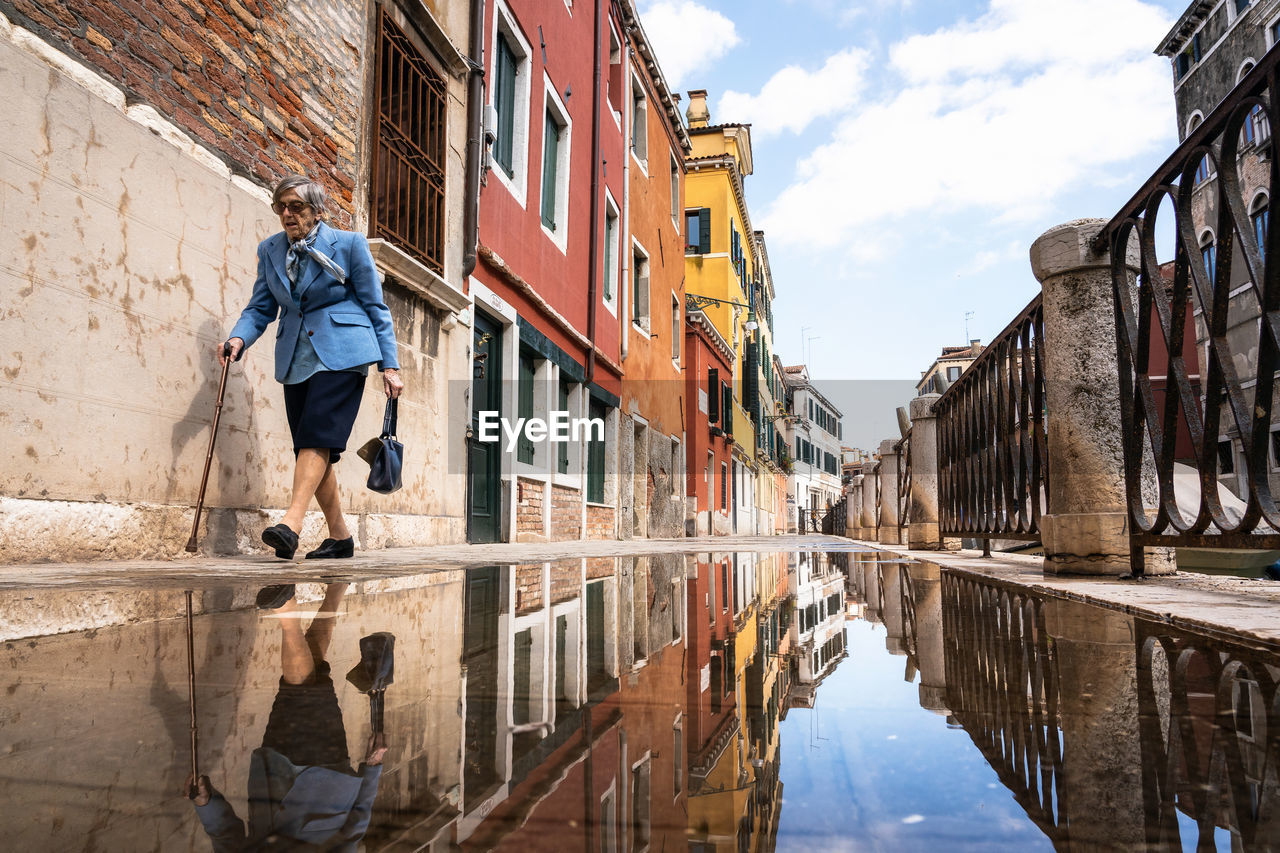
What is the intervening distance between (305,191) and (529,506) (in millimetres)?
5188

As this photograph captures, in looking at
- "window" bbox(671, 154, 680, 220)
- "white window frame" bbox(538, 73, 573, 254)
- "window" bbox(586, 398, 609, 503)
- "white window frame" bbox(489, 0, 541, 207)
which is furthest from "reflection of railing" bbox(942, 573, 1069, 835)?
"window" bbox(671, 154, 680, 220)

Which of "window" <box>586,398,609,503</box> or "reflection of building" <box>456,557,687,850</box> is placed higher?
"window" <box>586,398,609,503</box>

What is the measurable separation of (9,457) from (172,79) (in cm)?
193

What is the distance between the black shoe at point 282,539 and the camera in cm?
346

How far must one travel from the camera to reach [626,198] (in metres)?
13.4

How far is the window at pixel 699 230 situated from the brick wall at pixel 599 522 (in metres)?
12.6

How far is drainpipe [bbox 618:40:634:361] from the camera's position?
13172mm

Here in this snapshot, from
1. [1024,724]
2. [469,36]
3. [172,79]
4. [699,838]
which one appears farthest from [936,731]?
[469,36]

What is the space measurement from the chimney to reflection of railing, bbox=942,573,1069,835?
2467cm

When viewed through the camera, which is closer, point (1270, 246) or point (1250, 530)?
point (1270, 246)

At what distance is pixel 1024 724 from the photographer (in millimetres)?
966

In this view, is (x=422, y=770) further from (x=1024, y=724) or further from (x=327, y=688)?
(x=1024, y=724)

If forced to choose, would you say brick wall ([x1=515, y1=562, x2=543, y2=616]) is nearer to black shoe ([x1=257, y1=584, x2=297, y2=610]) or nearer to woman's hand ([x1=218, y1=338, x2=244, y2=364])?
Result: black shoe ([x1=257, y1=584, x2=297, y2=610])

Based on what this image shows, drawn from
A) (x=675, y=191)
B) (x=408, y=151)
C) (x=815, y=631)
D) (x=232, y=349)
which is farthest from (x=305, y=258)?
(x=675, y=191)
